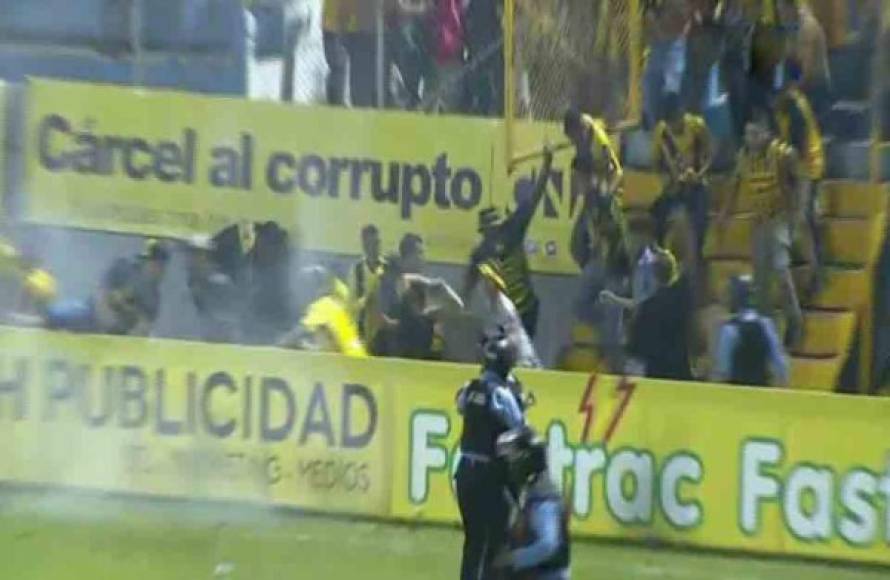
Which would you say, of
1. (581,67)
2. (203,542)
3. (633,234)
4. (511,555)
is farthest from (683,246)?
(203,542)

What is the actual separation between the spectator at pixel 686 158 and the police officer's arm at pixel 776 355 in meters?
A: 0.31

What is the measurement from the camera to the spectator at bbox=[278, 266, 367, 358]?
6109 millimetres

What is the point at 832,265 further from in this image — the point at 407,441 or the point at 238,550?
the point at 238,550

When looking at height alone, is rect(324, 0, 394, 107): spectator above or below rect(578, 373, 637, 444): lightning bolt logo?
above

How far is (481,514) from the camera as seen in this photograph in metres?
6.04

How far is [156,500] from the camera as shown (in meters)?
6.29

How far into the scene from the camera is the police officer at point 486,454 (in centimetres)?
598

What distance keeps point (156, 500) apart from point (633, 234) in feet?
5.42

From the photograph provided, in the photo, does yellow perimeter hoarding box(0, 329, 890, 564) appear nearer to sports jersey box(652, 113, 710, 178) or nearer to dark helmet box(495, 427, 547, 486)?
dark helmet box(495, 427, 547, 486)

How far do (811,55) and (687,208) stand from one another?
1.77 feet

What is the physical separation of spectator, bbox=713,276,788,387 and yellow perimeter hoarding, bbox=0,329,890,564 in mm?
53

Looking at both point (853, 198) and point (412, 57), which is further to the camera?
point (412, 57)

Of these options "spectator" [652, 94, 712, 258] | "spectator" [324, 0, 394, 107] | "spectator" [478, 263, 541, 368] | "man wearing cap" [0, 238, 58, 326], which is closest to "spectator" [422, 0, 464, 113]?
"spectator" [324, 0, 394, 107]

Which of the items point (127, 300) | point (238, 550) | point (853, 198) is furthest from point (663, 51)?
point (238, 550)
